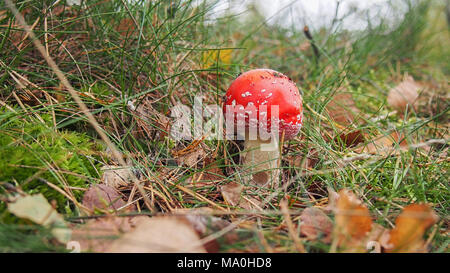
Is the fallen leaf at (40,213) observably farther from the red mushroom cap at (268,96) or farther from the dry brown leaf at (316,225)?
the red mushroom cap at (268,96)

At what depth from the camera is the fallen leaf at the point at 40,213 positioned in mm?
1037

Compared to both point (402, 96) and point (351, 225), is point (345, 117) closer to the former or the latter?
point (402, 96)

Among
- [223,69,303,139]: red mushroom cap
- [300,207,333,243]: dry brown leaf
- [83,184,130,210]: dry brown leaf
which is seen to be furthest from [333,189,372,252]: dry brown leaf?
[83,184,130,210]: dry brown leaf

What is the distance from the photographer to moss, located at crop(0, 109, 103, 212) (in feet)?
4.18

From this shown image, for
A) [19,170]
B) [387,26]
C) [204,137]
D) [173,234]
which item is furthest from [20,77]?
[387,26]

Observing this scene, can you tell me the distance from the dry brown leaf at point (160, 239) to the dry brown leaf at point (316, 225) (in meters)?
0.43

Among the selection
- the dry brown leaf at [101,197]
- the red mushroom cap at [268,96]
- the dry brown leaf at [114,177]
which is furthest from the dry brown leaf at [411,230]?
the dry brown leaf at [114,177]

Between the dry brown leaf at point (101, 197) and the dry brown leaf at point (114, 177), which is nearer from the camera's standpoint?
the dry brown leaf at point (101, 197)

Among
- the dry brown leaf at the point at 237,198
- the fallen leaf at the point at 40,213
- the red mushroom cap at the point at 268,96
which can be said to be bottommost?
the dry brown leaf at the point at 237,198

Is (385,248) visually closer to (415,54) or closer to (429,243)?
(429,243)

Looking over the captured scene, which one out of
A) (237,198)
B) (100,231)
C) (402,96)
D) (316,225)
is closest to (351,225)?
(316,225)

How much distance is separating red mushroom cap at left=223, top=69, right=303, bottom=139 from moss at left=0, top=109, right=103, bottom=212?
0.84m

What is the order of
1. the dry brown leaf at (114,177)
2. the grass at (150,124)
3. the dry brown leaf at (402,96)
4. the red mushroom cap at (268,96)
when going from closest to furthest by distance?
1. the grass at (150,124)
2. the dry brown leaf at (114,177)
3. the red mushroom cap at (268,96)
4. the dry brown leaf at (402,96)

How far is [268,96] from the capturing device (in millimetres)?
1700
